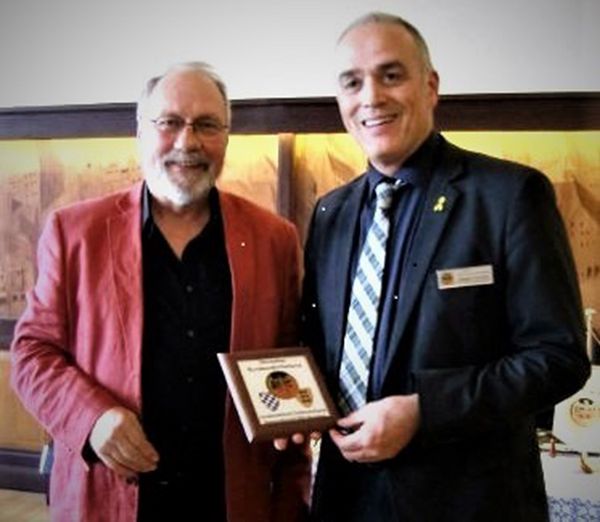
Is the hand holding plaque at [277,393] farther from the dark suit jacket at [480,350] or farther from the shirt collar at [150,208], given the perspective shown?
the shirt collar at [150,208]

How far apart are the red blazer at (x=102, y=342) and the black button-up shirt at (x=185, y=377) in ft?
0.14

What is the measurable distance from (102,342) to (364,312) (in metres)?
0.63

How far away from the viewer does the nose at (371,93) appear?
5.46ft

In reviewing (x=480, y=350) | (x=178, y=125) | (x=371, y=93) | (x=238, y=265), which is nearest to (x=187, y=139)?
(x=178, y=125)

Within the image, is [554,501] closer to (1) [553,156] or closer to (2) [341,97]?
(1) [553,156]

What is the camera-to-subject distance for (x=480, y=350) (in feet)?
5.00

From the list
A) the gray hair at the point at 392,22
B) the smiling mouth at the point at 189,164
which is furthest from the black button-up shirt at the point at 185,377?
the gray hair at the point at 392,22

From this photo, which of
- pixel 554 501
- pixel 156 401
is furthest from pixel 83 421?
Answer: pixel 554 501

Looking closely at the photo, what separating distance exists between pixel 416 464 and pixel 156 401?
24.8 inches

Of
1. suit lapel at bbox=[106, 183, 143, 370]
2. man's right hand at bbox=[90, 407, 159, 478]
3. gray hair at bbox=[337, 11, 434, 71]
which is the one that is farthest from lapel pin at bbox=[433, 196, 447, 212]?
man's right hand at bbox=[90, 407, 159, 478]

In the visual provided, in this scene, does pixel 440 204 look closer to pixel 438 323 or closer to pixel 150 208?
pixel 438 323

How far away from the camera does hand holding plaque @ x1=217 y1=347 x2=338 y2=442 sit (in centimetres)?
146

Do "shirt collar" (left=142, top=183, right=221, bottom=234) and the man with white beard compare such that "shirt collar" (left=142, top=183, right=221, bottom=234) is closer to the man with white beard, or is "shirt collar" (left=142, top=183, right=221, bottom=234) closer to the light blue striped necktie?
the man with white beard

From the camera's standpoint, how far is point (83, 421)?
1.60 metres
